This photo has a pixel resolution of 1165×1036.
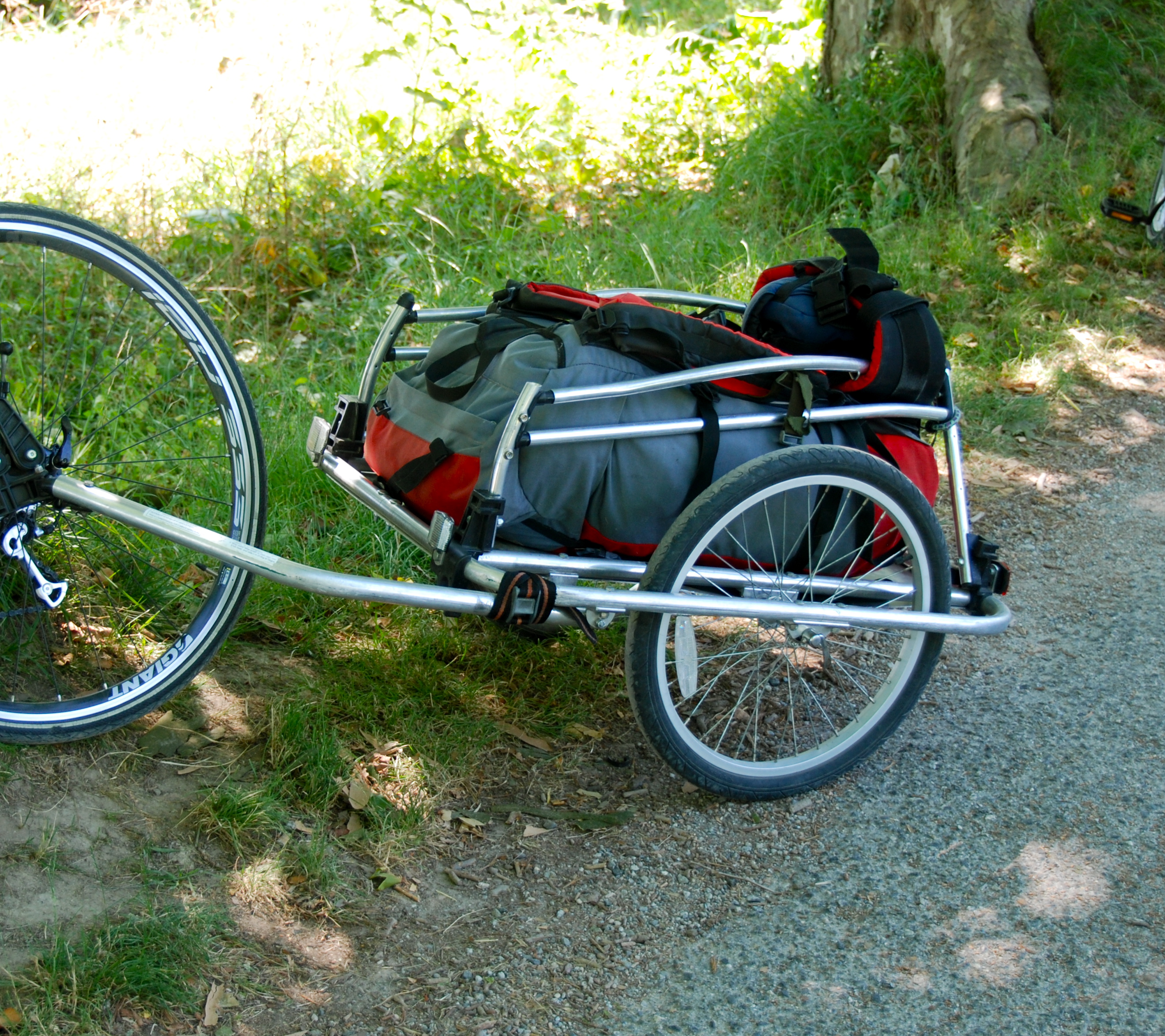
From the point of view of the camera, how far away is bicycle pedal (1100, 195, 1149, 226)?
17.8 ft

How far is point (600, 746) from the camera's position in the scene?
2.85 m

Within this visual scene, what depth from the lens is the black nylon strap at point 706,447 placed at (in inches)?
Result: 95.7

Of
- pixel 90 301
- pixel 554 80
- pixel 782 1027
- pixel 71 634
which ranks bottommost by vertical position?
pixel 782 1027

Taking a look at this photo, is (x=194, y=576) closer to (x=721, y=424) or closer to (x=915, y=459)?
(x=721, y=424)

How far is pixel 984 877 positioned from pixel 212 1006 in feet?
5.45

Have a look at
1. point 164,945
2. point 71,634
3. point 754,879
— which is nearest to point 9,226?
point 71,634

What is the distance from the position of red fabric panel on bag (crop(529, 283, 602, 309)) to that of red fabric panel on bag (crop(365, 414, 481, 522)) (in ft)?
1.71

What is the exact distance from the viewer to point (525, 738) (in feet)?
9.32

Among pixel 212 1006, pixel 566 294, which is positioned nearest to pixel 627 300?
pixel 566 294

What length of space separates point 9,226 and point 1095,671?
3092mm

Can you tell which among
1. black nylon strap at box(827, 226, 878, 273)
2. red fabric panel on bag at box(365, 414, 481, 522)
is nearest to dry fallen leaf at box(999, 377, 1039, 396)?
black nylon strap at box(827, 226, 878, 273)

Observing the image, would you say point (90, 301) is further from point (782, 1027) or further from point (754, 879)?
point (782, 1027)

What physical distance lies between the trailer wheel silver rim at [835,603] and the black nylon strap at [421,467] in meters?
0.60

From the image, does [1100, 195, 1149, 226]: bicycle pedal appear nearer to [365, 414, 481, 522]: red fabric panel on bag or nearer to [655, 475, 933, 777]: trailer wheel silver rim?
[655, 475, 933, 777]: trailer wheel silver rim
